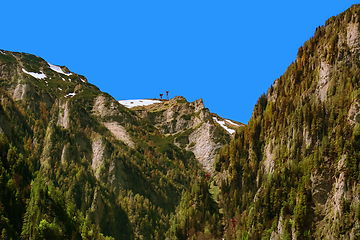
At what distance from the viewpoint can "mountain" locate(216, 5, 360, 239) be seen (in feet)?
263

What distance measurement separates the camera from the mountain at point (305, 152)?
80.1 metres

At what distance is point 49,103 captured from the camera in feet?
611

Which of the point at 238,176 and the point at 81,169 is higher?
the point at 81,169

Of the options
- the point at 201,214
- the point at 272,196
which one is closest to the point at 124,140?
the point at 201,214

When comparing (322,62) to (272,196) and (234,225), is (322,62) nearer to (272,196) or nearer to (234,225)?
(272,196)

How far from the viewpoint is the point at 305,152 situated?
315ft

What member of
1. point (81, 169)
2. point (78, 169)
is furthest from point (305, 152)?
point (78, 169)

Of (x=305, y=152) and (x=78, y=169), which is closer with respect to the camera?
(x=305, y=152)

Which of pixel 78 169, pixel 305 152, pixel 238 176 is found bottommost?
pixel 305 152

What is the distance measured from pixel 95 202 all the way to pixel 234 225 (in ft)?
148

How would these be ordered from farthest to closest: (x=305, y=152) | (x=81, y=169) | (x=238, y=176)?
(x=81, y=169), (x=238, y=176), (x=305, y=152)

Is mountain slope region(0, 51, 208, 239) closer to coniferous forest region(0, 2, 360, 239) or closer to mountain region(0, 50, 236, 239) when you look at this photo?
mountain region(0, 50, 236, 239)

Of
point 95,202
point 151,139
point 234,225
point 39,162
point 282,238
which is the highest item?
point 151,139

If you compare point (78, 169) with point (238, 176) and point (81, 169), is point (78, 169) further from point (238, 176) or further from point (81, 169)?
point (238, 176)
